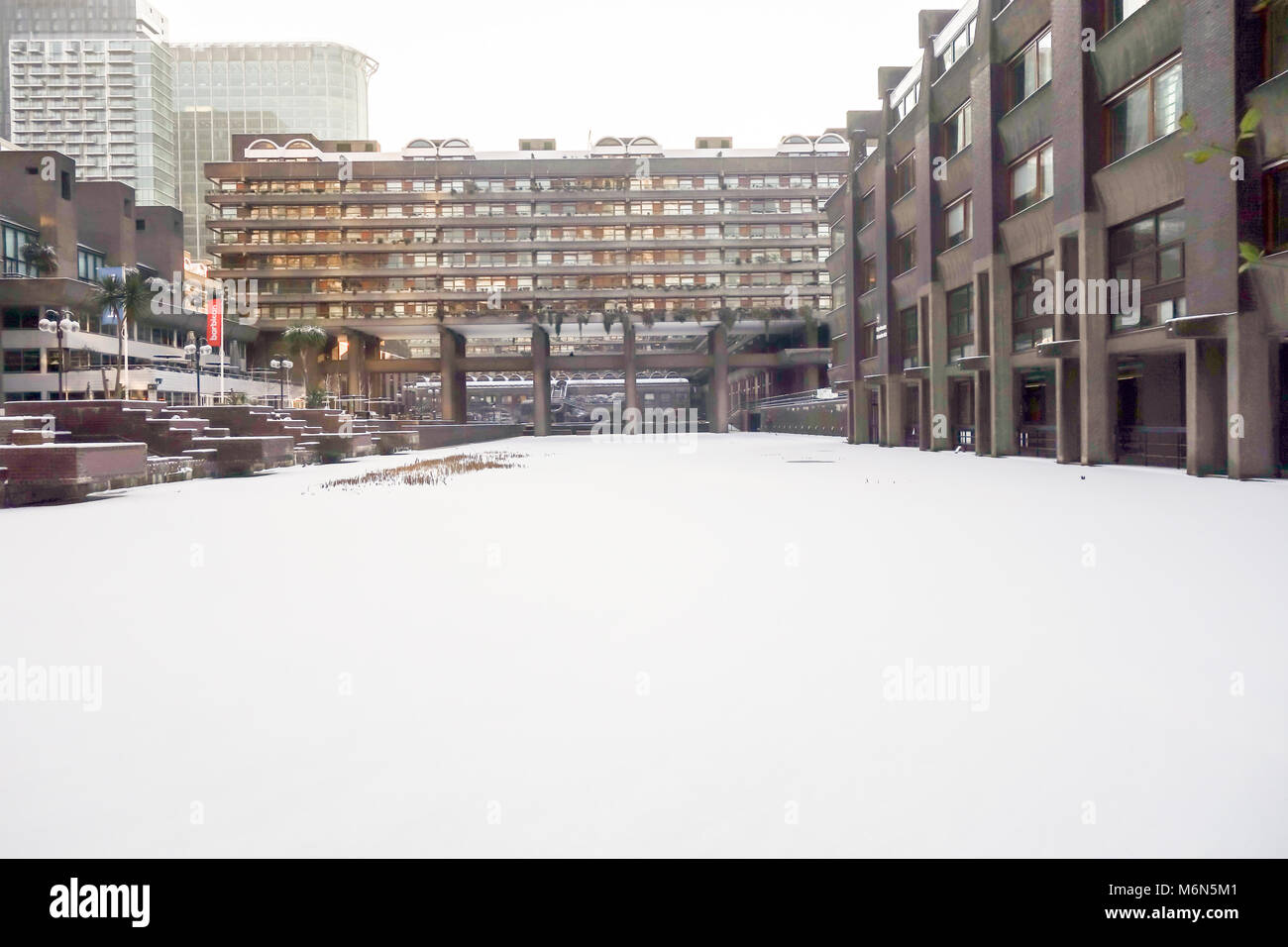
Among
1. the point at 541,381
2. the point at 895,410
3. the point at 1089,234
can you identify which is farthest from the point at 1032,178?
the point at 541,381

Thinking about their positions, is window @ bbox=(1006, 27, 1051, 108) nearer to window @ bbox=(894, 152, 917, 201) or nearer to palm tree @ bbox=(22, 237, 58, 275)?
window @ bbox=(894, 152, 917, 201)

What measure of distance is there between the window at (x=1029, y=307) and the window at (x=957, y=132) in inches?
281

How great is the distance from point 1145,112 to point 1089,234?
3.39 m

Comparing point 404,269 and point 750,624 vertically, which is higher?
point 404,269

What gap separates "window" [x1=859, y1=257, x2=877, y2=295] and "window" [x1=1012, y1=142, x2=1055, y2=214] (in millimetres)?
17490

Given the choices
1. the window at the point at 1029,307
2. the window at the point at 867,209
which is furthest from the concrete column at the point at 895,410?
the window at the point at 1029,307

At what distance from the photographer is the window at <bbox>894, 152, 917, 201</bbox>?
43.5 metres

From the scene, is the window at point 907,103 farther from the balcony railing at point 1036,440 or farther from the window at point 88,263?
the window at point 88,263

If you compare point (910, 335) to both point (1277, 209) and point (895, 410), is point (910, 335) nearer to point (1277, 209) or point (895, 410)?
point (895, 410)
